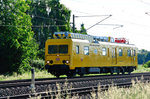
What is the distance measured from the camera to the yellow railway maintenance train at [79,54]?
71.3 feet

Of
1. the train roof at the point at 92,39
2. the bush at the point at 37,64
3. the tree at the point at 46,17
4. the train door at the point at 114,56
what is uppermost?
the tree at the point at 46,17

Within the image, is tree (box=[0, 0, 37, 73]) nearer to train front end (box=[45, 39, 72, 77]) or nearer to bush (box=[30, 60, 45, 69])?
bush (box=[30, 60, 45, 69])

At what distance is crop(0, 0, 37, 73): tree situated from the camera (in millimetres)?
30922

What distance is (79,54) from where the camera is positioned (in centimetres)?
2220

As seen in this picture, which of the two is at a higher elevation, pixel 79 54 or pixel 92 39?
pixel 92 39

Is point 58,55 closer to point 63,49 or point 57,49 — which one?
point 57,49

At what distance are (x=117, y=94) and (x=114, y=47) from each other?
60.4 feet

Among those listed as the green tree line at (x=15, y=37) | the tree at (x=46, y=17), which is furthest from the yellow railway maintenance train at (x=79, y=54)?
the tree at (x=46, y=17)

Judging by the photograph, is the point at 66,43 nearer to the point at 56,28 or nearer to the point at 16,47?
the point at 16,47

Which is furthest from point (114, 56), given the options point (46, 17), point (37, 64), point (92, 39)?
point (46, 17)

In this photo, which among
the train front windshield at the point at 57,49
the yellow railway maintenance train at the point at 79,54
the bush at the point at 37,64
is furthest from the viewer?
the bush at the point at 37,64

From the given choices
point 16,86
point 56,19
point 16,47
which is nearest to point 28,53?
point 16,47

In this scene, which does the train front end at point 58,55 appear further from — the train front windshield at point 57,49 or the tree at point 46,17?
the tree at point 46,17

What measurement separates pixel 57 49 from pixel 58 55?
1.59 ft
